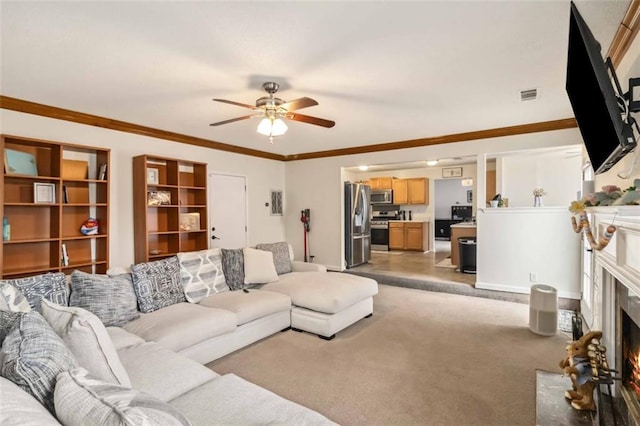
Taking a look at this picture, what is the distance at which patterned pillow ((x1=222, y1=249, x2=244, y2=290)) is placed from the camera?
12.0 feet

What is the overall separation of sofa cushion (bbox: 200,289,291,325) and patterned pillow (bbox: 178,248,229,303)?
0.10 m

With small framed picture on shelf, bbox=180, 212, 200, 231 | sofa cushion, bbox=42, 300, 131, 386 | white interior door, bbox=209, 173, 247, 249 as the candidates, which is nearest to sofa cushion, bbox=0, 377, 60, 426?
sofa cushion, bbox=42, 300, 131, 386

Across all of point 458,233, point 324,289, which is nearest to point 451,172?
point 458,233

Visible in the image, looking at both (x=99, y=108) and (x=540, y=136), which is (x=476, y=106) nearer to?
(x=540, y=136)

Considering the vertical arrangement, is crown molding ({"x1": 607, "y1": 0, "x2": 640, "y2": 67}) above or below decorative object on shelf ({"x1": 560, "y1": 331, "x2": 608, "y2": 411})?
above

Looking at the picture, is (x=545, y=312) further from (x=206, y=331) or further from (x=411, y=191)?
(x=411, y=191)

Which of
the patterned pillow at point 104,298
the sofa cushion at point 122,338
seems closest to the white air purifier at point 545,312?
the sofa cushion at point 122,338

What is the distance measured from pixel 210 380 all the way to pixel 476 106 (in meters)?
3.74

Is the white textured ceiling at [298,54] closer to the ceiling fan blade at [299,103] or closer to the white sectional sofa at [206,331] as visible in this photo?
the ceiling fan blade at [299,103]

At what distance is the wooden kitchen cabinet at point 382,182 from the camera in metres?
9.17

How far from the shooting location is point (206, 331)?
8.56 feet

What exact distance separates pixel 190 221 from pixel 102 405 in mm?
4420

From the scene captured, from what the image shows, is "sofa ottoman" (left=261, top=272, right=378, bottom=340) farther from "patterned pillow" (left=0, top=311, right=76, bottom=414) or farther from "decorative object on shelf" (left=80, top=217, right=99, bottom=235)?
"patterned pillow" (left=0, top=311, right=76, bottom=414)

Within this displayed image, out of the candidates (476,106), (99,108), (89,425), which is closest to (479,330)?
(476,106)
